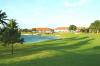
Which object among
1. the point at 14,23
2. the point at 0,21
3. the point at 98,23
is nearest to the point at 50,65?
the point at 14,23

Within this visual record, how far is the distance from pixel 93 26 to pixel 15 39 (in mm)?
132195

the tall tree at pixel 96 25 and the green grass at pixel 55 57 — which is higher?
the tall tree at pixel 96 25

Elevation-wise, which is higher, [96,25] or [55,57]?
[96,25]

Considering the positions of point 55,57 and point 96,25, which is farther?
point 96,25

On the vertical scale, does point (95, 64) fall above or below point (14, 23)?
below

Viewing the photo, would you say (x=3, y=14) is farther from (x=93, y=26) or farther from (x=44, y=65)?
(x=93, y=26)

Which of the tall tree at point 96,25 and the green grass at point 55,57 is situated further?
the tall tree at point 96,25

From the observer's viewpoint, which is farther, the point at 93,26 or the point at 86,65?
the point at 93,26

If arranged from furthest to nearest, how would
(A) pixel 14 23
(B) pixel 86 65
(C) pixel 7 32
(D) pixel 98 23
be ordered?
1. (D) pixel 98 23
2. (A) pixel 14 23
3. (C) pixel 7 32
4. (B) pixel 86 65

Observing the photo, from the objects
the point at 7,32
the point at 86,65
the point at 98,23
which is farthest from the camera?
the point at 98,23

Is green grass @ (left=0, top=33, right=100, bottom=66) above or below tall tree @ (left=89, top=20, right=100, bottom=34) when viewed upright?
below

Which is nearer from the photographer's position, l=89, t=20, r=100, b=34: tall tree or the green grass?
the green grass

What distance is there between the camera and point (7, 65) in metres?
24.6

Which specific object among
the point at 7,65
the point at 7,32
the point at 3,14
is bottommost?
the point at 7,65
